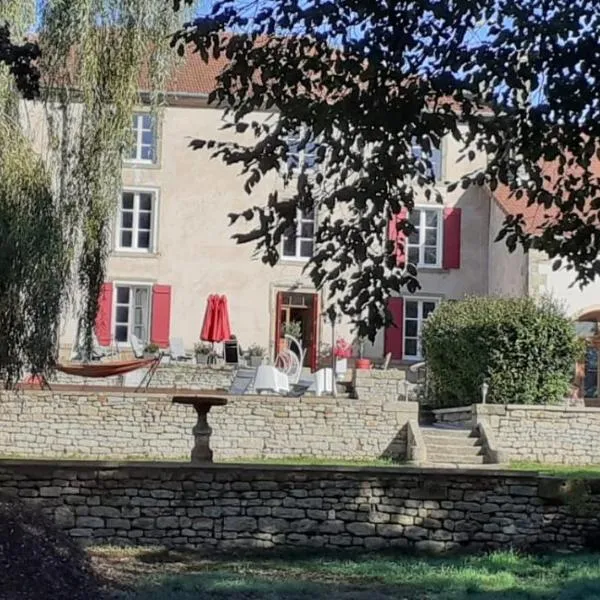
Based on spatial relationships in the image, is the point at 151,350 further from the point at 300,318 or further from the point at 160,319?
the point at 300,318

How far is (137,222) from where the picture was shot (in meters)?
27.0

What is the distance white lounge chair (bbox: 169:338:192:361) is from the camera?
23.4 meters

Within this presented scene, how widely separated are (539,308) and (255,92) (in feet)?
43.0

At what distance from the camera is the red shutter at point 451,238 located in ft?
90.7

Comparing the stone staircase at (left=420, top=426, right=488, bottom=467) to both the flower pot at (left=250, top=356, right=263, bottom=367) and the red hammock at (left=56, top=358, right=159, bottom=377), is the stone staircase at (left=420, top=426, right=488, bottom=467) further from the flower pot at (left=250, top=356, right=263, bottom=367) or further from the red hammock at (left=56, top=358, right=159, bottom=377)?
the flower pot at (left=250, top=356, right=263, bottom=367)

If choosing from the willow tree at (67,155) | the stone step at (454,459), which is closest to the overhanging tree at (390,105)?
the willow tree at (67,155)

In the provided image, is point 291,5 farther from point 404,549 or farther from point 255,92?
point 404,549

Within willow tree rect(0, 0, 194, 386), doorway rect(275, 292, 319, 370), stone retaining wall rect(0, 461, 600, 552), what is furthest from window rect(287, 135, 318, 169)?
doorway rect(275, 292, 319, 370)

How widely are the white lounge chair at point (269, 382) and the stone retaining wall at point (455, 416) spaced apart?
293cm

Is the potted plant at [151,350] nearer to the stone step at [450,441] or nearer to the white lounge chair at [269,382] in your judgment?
the white lounge chair at [269,382]

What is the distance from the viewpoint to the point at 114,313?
2675 centimetres

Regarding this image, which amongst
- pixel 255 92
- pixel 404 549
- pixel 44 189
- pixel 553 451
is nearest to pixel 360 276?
pixel 255 92

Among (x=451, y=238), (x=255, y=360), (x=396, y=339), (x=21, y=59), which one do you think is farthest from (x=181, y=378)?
(x=21, y=59)

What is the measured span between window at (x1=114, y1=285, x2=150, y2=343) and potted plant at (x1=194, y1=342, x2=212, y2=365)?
91.2 inches
